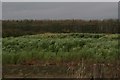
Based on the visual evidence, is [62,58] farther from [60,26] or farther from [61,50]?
[60,26]

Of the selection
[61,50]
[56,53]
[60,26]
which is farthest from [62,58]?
[60,26]

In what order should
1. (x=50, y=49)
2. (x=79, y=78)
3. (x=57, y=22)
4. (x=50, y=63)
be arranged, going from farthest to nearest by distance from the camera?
(x=57, y=22) → (x=50, y=49) → (x=50, y=63) → (x=79, y=78)

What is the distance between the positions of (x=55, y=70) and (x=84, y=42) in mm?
10862

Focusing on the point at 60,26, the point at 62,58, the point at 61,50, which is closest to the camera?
the point at 62,58

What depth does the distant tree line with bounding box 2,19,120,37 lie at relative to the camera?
37469 mm

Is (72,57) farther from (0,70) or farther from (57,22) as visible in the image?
(57,22)

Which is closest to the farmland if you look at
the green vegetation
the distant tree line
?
the green vegetation

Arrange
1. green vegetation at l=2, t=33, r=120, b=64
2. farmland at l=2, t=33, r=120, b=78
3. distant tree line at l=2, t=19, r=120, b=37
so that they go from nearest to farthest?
farmland at l=2, t=33, r=120, b=78
green vegetation at l=2, t=33, r=120, b=64
distant tree line at l=2, t=19, r=120, b=37

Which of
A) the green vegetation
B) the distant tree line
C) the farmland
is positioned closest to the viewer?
the farmland

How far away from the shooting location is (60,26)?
39500 millimetres

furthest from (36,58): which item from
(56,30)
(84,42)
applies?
(56,30)

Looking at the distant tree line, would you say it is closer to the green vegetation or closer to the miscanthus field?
the miscanthus field

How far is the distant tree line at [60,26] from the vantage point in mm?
37469

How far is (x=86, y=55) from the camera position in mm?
15273
